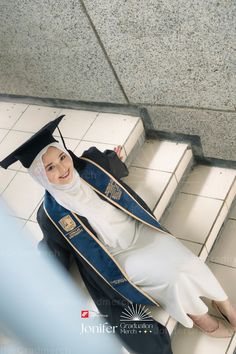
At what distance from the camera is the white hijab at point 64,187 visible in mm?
2240

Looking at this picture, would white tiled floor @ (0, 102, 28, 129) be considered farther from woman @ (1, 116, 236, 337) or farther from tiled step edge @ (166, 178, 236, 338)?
tiled step edge @ (166, 178, 236, 338)

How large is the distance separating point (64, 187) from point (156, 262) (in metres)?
0.66

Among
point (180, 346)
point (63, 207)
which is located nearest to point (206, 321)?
point (180, 346)

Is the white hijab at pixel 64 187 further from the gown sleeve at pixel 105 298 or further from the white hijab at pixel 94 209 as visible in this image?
the gown sleeve at pixel 105 298

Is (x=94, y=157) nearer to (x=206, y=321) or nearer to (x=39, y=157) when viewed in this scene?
(x=39, y=157)

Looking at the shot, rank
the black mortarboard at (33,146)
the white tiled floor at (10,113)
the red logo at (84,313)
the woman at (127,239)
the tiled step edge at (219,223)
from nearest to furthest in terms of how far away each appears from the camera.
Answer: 1. the black mortarboard at (33,146)
2. the woman at (127,239)
3. the red logo at (84,313)
4. the tiled step edge at (219,223)
5. the white tiled floor at (10,113)

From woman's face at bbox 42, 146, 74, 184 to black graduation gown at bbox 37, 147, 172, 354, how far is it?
0.23 metres

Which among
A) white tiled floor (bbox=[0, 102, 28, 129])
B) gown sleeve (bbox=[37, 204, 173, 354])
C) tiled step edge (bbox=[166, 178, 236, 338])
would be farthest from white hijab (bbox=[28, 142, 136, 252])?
white tiled floor (bbox=[0, 102, 28, 129])

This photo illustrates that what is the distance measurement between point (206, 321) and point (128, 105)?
1721 mm

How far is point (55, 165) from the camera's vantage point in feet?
7.43

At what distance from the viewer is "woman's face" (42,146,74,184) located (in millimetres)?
2258

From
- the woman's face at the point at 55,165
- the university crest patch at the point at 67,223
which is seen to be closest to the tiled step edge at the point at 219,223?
the university crest patch at the point at 67,223

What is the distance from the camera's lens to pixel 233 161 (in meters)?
3.14

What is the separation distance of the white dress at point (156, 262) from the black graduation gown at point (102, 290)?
0.34 ft
